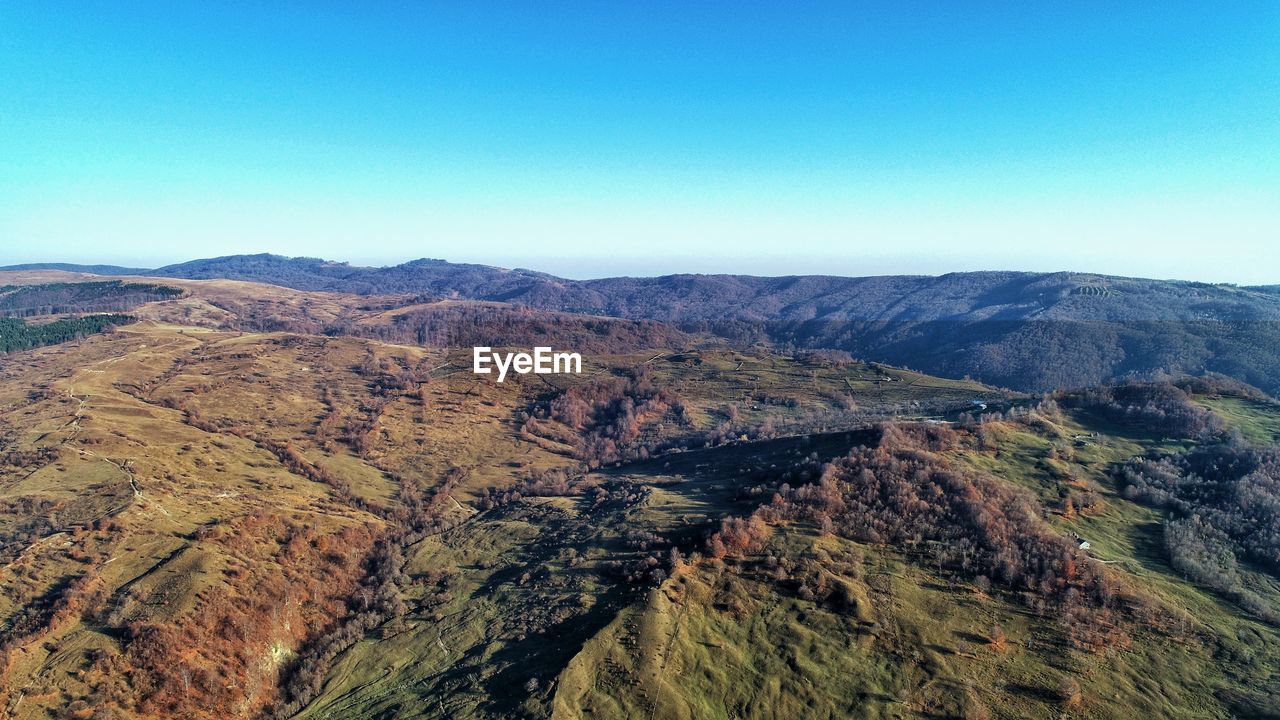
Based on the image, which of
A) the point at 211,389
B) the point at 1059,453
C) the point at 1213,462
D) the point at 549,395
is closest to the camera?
the point at 1213,462

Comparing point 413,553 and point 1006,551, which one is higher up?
point 1006,551

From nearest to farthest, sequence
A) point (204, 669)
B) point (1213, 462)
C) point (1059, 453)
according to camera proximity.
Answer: point (204, 669)
point (1213, 462)
point (1059, 453)

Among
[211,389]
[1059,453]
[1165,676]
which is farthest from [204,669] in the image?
[211,389]

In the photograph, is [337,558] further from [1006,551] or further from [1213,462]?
[1213,462]

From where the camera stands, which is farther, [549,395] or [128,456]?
[549,395]

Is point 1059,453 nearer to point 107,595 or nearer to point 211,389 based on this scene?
point 107,595

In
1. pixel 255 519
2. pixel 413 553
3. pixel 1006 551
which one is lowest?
pixel 413 553
